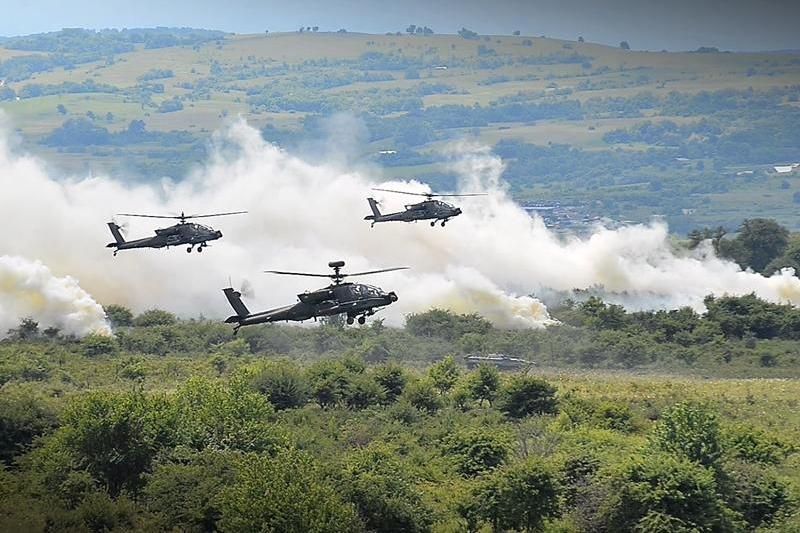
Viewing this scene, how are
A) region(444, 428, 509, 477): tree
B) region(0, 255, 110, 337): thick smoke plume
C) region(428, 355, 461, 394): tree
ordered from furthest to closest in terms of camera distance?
region(0, 255, 110, 337): thick smoke plume
region(428, 355, 461, 394): tree
region(444, 428, 509, 477): tree

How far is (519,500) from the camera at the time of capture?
67750mm

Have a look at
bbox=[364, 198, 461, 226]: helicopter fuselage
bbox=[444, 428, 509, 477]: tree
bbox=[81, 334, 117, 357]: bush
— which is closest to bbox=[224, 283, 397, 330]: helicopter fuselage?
bbox=[444, 428, 509, 477]: tree

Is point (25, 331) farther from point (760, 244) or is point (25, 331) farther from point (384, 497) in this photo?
point (760, 244)

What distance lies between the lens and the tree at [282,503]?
61.0 metres

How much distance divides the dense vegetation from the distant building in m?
6.84

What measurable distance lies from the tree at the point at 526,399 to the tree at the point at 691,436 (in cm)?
1332

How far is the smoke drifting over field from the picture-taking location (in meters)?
140

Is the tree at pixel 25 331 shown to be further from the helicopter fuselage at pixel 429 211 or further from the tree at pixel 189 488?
the tree at pixel 189 488

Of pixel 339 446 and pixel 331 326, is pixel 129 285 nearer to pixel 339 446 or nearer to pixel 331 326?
pixel 331 326

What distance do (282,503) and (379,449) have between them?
11.7 m

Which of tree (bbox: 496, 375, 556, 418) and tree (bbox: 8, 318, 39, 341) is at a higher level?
tree (bbox: 8, 318, 39, 341)

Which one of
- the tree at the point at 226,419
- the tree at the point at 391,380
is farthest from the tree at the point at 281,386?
the tree at the point at 391,380

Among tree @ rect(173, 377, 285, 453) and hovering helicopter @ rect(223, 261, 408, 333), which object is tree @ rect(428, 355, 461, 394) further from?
hovering helicopter @ rect(223, 261, 408, 333)

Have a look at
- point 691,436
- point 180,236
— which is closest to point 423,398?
point 180,236
